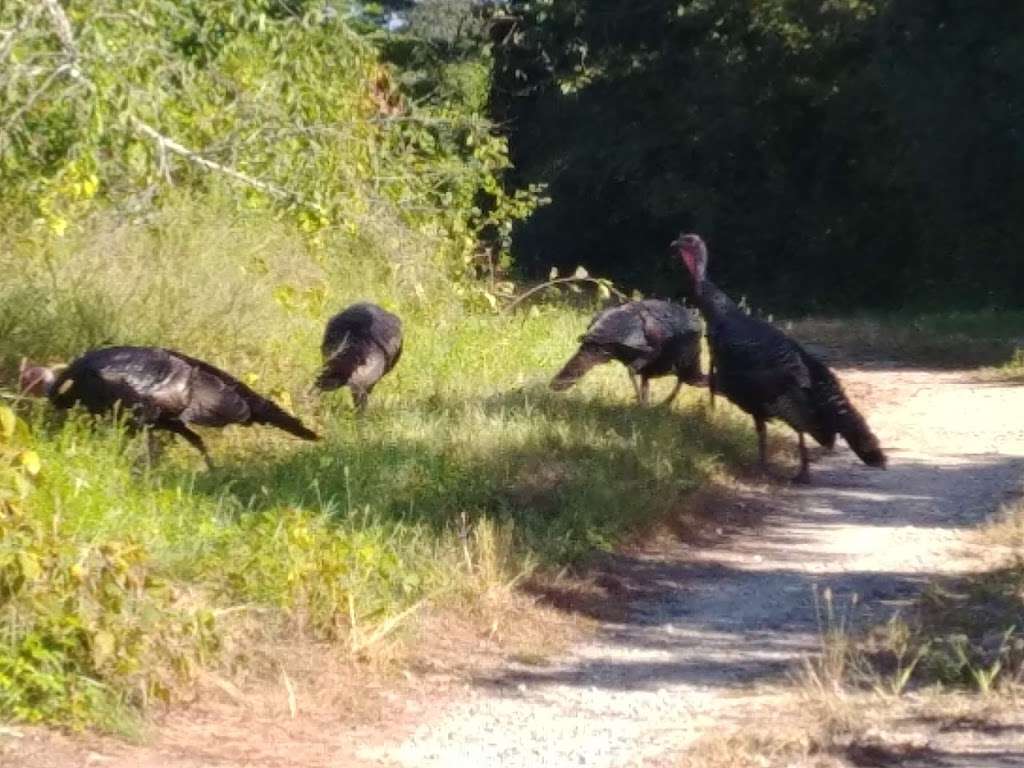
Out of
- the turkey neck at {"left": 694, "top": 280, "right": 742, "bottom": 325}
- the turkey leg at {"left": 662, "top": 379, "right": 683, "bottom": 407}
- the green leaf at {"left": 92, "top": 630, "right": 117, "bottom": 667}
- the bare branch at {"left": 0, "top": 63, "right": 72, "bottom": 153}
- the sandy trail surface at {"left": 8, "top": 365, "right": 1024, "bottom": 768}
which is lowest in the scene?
the sandy trail surface at {"left": 8, "top": 365, "right": 1024, "bottom": 768}

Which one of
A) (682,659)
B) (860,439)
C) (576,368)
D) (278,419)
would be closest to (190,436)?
(278,419)

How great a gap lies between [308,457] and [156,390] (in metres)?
0.89

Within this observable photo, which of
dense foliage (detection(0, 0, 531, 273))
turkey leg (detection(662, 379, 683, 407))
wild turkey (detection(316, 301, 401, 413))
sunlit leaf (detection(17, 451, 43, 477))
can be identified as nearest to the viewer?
sunlit leaf (detection(17, 451, 43, 477))

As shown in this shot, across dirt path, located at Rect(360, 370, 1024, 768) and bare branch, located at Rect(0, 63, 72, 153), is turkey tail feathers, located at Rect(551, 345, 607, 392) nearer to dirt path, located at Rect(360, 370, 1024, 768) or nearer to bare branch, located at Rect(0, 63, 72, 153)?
dirt path, located at Rect(360, 370, 1024, 768)

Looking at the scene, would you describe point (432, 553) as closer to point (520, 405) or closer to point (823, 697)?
point (823, 697)

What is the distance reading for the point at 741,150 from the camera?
109 ft

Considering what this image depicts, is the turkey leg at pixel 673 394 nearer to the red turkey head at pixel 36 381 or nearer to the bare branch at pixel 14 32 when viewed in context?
the red turkey head at pixel 36 381

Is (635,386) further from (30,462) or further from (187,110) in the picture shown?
(30,462)

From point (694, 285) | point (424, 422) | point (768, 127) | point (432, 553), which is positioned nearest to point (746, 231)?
point (768, 127)

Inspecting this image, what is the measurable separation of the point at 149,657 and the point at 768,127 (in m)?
27.5

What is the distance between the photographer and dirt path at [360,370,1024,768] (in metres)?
6.48

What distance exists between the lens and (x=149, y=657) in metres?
6.35

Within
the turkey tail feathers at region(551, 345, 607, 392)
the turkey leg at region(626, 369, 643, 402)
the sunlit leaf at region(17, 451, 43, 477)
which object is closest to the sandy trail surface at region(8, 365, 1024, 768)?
the sunlit leaf at region(17, 451, 43, 477)

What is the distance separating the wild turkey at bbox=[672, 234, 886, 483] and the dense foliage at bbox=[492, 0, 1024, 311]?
1848cm
